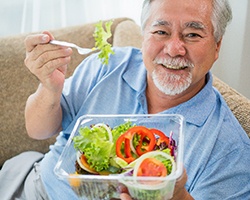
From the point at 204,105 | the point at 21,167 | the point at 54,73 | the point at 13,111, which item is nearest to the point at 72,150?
the point at 54,73

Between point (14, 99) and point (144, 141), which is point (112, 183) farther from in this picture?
point (14, 99)

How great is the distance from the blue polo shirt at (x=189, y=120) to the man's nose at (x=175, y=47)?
0.16 metres

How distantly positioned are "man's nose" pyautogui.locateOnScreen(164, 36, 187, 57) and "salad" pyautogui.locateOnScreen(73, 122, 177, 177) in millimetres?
301

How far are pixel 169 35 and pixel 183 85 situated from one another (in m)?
0.16

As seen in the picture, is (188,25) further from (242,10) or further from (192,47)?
(242,10)

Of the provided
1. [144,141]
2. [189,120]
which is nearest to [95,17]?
[189,120]

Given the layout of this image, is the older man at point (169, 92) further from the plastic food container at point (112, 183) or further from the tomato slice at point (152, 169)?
the tomato slice at point (152, 169)

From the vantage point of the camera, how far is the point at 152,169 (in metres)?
0.79

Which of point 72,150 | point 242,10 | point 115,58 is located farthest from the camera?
point 242,10

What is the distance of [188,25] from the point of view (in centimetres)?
117

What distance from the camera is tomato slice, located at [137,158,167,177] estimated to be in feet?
2.58

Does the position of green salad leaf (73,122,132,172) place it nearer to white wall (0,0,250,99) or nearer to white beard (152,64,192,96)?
white beard (152,64,192,96)

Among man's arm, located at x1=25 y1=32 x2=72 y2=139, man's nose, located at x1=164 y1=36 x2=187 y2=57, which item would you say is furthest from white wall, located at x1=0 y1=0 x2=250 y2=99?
man's nose, located at x1=164 y1=36 x2=187 y2=57

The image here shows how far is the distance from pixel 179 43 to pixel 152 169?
49 cm
